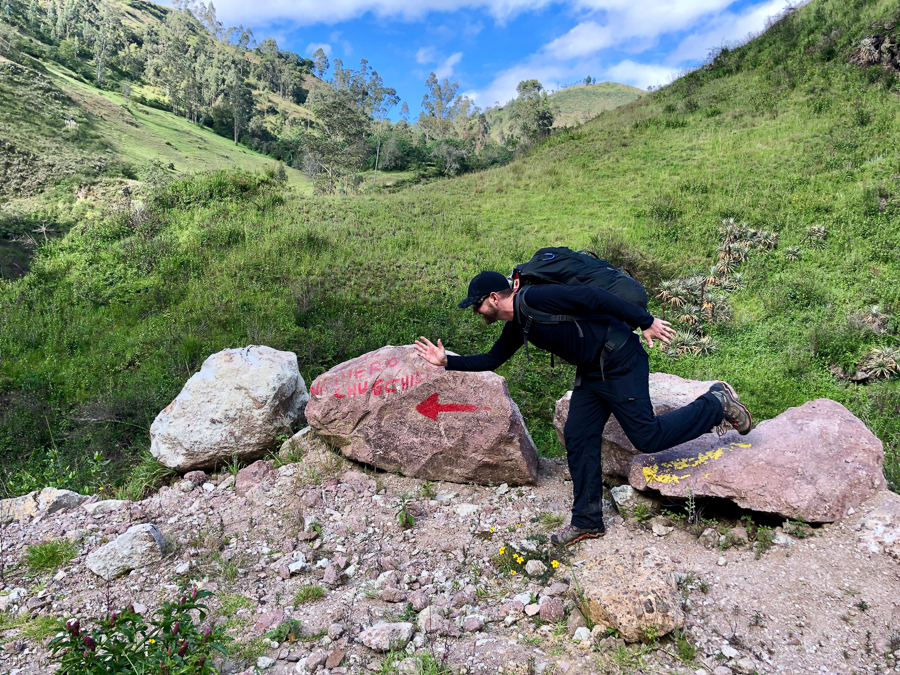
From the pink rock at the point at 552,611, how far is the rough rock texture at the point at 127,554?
252 centimetres

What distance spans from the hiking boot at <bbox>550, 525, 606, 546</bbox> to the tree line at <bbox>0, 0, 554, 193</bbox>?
2644cm

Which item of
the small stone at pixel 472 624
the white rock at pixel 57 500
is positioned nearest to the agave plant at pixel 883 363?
the small stone at pixel 472 624

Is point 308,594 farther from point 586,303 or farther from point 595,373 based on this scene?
A: point 586,303

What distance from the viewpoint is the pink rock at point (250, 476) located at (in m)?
4.15

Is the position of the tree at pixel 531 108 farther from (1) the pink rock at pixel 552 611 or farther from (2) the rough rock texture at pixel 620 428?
(1) the pink rock at pixel 552 611

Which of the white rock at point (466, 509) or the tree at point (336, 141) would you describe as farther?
the tree at point (336, 141)

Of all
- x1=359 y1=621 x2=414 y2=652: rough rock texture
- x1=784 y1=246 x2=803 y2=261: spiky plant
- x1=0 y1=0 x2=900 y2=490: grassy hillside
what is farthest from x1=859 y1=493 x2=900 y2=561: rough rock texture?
x1=784 y1=246 x2=803 y2=261: spiky plant

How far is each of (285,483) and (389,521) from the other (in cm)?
113

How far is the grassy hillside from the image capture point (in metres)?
7.28

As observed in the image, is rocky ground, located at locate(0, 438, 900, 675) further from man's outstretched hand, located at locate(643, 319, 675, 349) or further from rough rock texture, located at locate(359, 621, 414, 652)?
man's outstretched hand, located at locate(643, 319, 675, 349)

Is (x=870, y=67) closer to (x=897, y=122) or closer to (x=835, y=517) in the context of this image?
(x=897, y=122)

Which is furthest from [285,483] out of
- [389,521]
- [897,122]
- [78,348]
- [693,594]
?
[897,122]

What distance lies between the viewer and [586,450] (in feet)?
9.83

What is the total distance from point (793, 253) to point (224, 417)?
1179 cm
